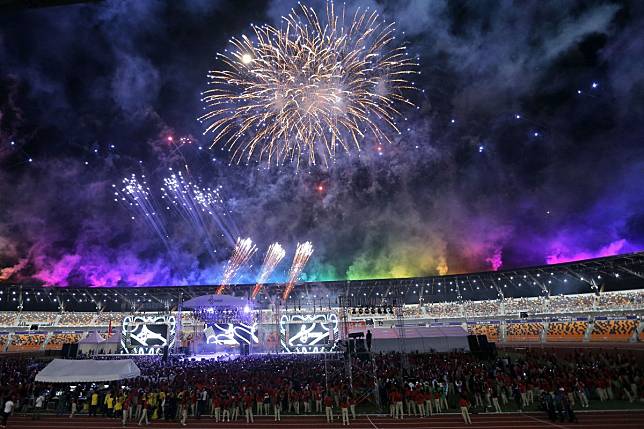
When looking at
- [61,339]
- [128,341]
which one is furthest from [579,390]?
[61,339]

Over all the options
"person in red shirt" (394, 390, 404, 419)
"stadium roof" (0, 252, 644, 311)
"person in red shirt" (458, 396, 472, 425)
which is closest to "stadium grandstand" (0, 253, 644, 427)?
"person in red shirt" (394, 390, 404, 419)

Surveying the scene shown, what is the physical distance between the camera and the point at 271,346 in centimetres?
4994

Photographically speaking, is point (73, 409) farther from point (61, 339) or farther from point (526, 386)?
point (61, 339)

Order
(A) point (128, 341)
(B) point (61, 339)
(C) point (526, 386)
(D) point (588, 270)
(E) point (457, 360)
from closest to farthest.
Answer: (C) point (526, 386)
(E) point (457, 360)
(A) point (128, 341)
(D) point (588, 270)
(B) point (61, 339)

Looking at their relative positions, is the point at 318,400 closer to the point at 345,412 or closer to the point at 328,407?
the point at 328,407

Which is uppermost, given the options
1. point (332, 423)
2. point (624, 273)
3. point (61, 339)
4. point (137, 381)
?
point (624, 273)

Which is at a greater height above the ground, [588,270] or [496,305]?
[588,270]

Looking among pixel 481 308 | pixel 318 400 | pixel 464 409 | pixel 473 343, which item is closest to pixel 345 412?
pixel 318 400

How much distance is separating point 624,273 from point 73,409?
6368 centimetres

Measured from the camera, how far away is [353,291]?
7650 centimetres

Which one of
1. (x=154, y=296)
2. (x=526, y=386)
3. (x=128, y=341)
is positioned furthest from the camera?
(x=154, y=296)

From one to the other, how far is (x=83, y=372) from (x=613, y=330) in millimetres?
53362

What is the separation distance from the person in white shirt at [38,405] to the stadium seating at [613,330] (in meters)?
51.8

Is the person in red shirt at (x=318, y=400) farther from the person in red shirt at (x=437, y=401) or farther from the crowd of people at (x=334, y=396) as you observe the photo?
the person in red shirt at (x=437, y=401)
